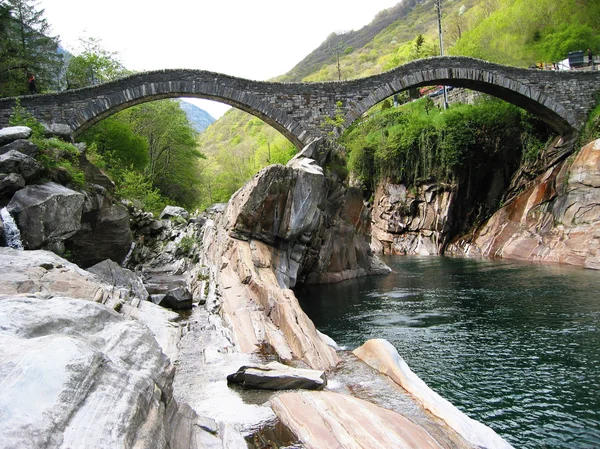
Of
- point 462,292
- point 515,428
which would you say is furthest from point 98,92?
point 515,428

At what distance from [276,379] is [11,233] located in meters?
7.07

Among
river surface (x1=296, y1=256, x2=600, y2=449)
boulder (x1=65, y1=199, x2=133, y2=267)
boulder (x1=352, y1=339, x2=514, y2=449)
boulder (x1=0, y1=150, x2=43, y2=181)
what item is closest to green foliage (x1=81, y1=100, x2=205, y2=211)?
boulder (x1=65, y1=199, x2=133, y2=267)

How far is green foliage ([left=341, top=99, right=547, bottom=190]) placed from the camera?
29844 mm

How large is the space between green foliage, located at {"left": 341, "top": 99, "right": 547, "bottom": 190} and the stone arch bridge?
2.55 metres

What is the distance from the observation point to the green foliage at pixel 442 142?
29.8 meters

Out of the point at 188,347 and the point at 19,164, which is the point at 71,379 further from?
the point at 19,164

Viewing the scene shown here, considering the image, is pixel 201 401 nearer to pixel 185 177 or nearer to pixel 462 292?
pixel 462 292

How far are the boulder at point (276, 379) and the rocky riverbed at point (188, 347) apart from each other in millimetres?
136

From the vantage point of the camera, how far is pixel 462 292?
51.1ft

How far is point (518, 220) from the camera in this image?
25.7 metres

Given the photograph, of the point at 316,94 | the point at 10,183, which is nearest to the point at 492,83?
the point at 316,94

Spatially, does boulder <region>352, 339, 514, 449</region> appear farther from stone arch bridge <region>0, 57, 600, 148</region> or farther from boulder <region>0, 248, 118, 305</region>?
stone arch bridge <region>0, 57, 600, 148</region>

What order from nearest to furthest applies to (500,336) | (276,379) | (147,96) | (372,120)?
(276,379) < (500,336) < (147,96) < (372,120)

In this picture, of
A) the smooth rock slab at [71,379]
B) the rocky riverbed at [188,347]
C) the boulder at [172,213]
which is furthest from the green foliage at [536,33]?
the smooth rock slab at [71,379]
